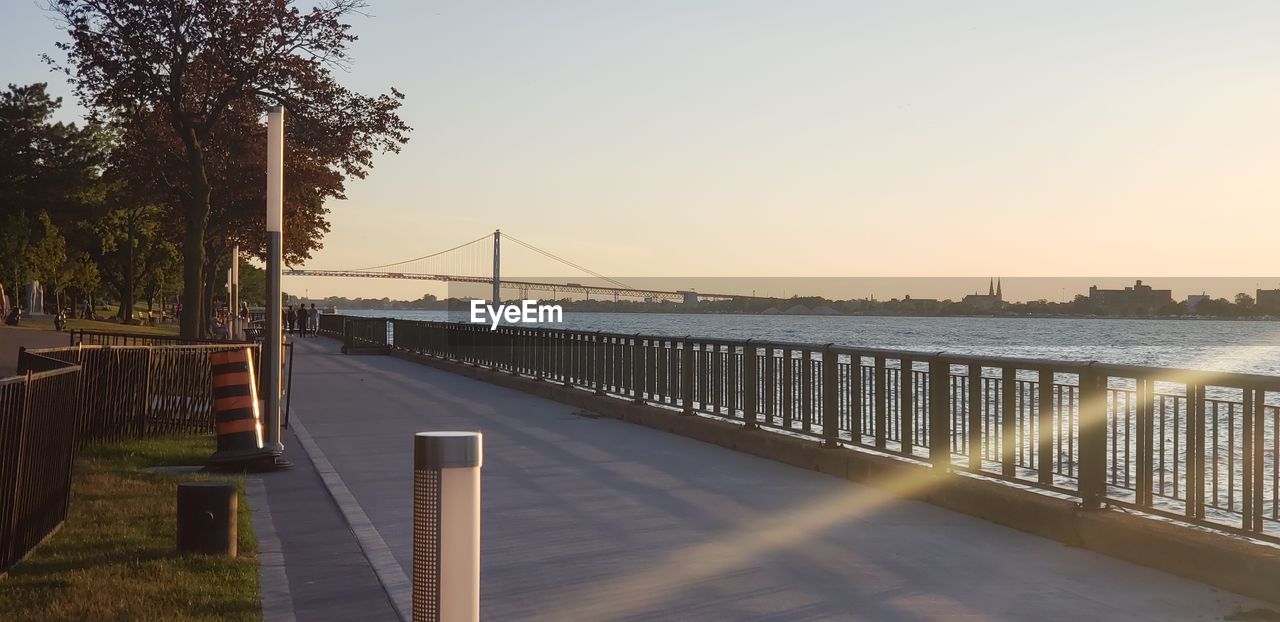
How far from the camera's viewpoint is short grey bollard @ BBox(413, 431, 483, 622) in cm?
437

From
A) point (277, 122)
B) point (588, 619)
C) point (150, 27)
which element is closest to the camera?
point (588, 619)

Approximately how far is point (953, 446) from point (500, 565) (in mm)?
4543

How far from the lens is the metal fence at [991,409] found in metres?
8.31

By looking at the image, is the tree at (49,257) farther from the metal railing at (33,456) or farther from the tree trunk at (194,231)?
the metal railing at (33,456)

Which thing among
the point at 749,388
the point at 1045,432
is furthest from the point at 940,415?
the point at 749,388

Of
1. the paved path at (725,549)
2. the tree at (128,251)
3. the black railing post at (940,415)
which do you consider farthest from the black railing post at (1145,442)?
the tree at (128,251)

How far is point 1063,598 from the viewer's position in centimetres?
732

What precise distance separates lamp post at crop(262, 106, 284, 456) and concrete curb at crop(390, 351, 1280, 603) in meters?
5.14

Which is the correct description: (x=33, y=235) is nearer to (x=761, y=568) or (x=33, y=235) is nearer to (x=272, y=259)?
(x=272, y=259)

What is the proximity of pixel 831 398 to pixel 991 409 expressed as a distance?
1680 mm

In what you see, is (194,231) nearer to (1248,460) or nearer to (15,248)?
(1248,460)

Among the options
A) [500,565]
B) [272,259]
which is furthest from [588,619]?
[272,259]

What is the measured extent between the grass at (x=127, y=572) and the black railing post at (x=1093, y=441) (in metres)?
5.58

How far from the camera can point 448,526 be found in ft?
14.4
